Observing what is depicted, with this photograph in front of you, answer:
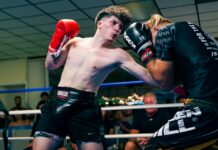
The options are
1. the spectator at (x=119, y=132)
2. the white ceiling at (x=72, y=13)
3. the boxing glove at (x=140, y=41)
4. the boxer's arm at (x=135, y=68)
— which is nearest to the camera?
the boxing glove at (x=140, y=41)

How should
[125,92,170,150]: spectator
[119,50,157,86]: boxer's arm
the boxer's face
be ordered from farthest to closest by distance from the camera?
[125,92,170,150]: spectator
the boxer's face
[119,50,157,86]: boxer's arm

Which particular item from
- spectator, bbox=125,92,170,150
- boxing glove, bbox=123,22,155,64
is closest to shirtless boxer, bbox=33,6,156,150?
boxing glove, bbox=123,22,155,64

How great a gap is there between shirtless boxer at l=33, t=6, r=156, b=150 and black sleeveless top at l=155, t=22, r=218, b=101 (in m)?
0.38

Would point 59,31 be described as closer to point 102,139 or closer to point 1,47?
point 102,139

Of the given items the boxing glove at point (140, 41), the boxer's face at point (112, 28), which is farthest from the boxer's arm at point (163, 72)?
the boxer's face at point (112, 28)

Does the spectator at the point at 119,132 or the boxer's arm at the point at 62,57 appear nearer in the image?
the boxer's arm at the point at 62,57

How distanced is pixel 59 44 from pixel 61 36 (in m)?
0.05

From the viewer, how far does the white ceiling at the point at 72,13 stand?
4.99 metres

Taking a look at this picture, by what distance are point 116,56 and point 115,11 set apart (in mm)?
267

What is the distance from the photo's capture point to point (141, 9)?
5.30 m

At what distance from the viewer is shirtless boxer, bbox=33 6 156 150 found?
5.49 ft

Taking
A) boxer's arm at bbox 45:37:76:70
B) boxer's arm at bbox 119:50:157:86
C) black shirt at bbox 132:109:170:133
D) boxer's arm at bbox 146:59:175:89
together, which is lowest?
black shirt at bbox 132:109:170:133

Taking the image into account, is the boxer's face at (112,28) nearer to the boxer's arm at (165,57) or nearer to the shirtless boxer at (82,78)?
the shirtless boxer at (82,78)

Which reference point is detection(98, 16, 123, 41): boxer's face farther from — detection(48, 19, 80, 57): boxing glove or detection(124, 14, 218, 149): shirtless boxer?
detection(124, 14, 218, 149): shirtless boxer
